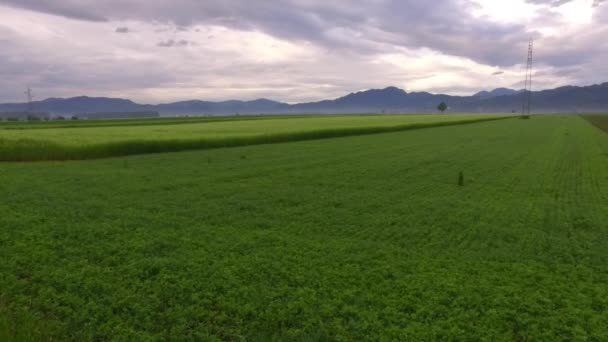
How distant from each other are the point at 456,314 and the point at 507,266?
6.70 feet

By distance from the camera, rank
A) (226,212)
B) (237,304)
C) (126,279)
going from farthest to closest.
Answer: (226,212) < (126,279) < (237,304)

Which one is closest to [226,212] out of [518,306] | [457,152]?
[518,306]

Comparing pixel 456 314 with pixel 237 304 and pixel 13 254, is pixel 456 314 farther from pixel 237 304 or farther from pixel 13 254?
pixel 13 254

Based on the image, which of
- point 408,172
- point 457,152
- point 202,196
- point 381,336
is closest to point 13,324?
point 381,336

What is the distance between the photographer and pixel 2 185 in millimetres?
11852

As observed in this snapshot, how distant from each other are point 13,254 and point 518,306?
315 inches

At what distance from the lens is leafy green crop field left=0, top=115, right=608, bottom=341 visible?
14.4 feet

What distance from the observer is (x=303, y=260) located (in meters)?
6.11

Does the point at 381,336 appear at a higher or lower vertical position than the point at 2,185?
lower

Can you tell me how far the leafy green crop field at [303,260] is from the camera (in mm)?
4387

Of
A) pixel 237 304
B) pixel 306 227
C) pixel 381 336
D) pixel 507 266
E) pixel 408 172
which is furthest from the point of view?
pixel 408 172

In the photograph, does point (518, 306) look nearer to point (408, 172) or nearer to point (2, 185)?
point (408, 172)

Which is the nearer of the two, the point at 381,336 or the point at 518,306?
the point at 381,336

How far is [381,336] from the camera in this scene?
13.5 ft
